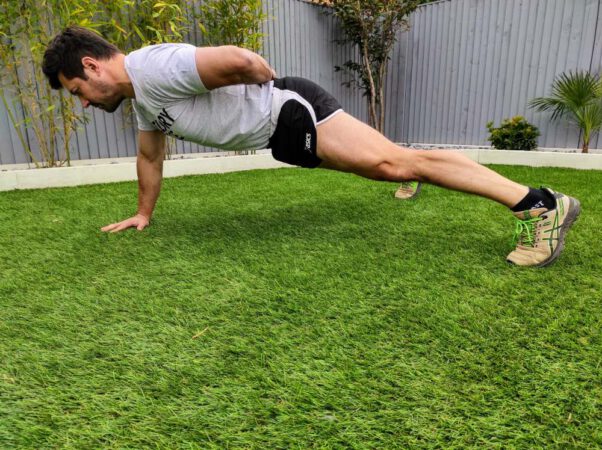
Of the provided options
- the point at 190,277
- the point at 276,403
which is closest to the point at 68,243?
the point at 190,277

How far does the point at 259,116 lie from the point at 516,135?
4.12 metres

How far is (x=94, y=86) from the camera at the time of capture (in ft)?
5.04

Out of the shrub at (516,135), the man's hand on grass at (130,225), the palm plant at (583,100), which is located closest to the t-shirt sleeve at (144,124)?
the man's hand on grass at (130,225)

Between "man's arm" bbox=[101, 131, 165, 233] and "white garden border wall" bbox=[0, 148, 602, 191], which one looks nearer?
"man's arm" bbox=[101, 131, 165, 233]

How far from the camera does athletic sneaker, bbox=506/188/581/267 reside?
1.41 m

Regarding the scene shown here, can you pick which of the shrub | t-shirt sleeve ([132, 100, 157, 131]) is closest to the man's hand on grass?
t-shirt sleeve ([132, 100, 157, 131])

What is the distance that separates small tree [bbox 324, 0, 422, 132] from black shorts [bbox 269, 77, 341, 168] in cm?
424

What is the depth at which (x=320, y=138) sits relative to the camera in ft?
5.23

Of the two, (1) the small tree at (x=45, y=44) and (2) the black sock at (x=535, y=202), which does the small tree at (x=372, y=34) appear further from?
(2) the black sock at (x=535, y=202)

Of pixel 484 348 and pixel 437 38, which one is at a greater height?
pixel 437 38

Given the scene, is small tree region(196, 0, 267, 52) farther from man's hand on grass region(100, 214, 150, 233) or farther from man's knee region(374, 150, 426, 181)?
man's knee region(374, 150, 426, 181)

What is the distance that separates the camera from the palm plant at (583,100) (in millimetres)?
4156

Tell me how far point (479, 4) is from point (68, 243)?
5.77 m

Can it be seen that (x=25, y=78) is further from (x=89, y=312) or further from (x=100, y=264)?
(x=89, y=312)
